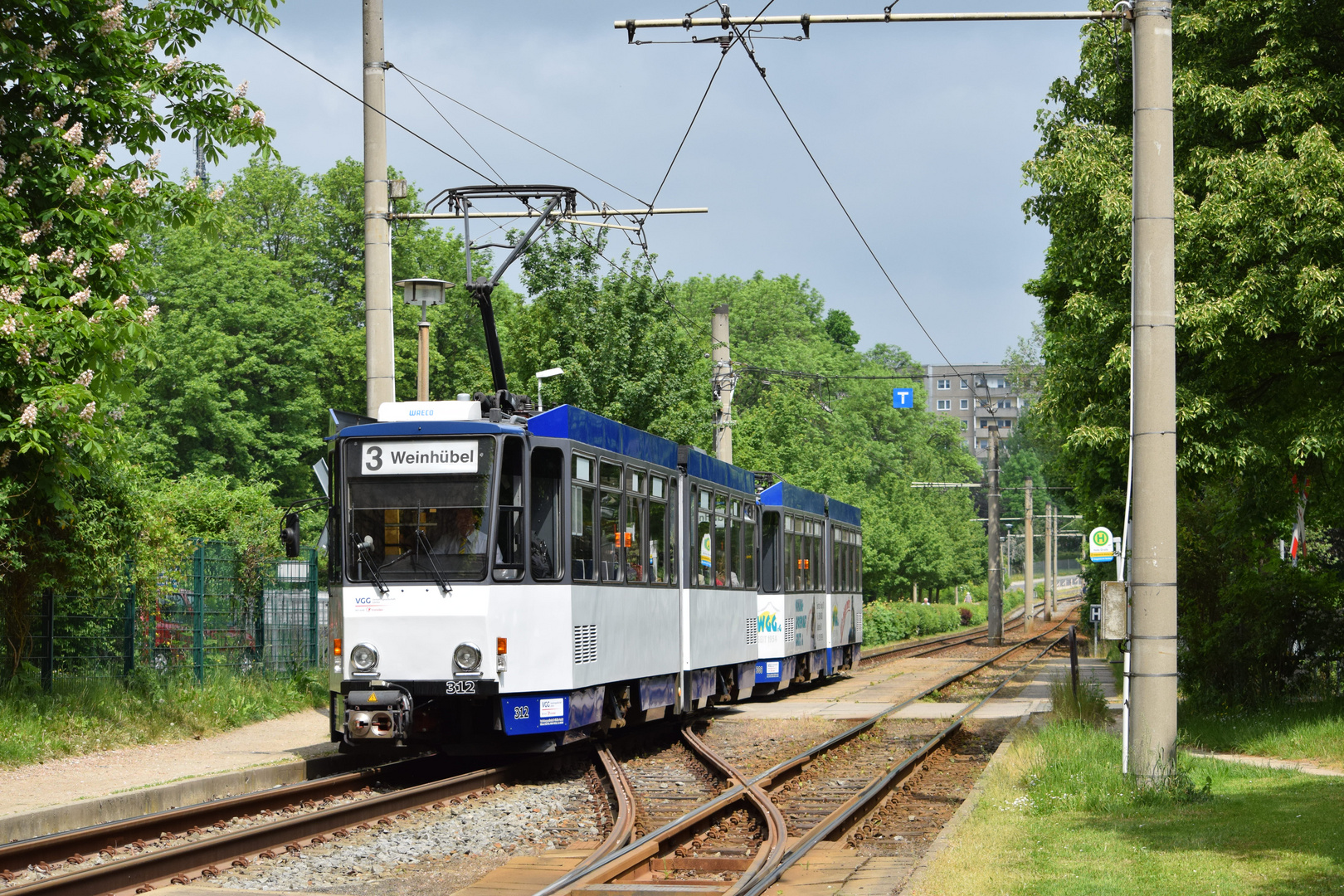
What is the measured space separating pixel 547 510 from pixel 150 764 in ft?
14.7

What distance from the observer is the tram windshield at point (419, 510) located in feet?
45.1

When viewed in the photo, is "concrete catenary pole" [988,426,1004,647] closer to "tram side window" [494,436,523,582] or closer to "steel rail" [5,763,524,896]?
"tram side window" [494,436,523,582]

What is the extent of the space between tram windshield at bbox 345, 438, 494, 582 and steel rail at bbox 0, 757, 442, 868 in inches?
74.5

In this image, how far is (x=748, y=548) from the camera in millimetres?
22781

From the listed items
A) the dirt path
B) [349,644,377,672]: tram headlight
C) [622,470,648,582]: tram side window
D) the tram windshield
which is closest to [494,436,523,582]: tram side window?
the tram windshield

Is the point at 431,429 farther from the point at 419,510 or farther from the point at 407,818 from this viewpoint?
the point at 407,818

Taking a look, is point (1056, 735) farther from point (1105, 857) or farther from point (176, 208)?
point (176, 208)

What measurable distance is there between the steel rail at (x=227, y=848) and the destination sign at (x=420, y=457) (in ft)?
9.07

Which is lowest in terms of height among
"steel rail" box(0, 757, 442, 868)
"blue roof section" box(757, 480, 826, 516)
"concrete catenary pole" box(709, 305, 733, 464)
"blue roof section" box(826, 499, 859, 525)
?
"steel rail" box(0, 757, 442, 868)

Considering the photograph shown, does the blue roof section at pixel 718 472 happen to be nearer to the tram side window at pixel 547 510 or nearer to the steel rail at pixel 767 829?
the steel rail at pixel 767 829

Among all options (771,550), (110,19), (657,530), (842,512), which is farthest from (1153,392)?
(842,512)

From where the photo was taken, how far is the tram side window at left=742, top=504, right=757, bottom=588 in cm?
2234

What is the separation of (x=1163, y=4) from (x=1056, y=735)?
648 centimetres

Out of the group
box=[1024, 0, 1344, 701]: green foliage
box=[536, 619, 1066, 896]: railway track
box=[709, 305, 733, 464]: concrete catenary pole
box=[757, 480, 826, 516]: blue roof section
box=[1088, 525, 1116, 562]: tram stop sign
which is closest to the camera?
box=[536, 619, 1066, 896]: railway track
